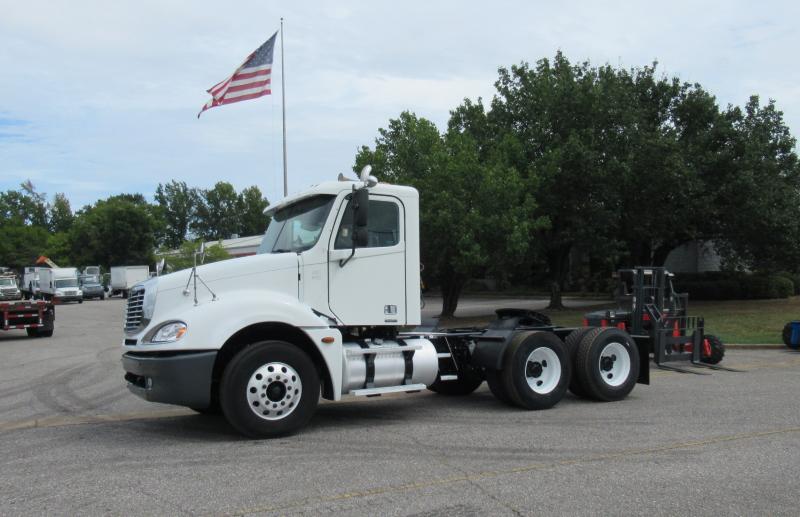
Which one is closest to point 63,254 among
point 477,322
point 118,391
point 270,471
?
point 477,322

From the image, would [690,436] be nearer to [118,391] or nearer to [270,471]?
[270,471]

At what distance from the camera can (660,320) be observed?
11.8 metres

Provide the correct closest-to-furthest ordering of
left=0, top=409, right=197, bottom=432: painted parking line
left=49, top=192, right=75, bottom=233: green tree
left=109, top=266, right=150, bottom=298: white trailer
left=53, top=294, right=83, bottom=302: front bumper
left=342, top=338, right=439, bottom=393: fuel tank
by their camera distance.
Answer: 1. left=342, top=338, right=439, bottom=393: fuel tank
2. left=0, top=409, right=197, bottom=432: painted parking line
3. left=53, top=294, right=83, bottom=302: front bumper
4. left=109, top=266, right=150, bottom=298: white trailer
5. left=49, top=192, right=75, bottom=233: green tree

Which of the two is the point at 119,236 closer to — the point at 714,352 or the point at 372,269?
the point at 714,352

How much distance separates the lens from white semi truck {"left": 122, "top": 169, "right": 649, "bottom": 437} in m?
7.03

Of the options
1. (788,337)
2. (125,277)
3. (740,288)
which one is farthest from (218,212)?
(788,337)

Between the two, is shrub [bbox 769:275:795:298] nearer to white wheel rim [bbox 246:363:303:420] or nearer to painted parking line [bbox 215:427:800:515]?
painted parking line [bbox 215:427:800:515]

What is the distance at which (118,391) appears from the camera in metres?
11.0

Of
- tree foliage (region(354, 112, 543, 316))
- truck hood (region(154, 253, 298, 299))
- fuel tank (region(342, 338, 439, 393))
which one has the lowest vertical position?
fuel tank (region(342, 338, 439, 393))

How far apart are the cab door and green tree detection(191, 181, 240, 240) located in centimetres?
10734

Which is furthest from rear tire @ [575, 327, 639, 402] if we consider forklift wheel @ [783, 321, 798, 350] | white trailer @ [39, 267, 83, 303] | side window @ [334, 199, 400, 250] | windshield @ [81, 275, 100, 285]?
windshield @ [81, 275, 100, 285]

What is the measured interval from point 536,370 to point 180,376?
4334 millimetres

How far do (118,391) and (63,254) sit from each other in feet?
294

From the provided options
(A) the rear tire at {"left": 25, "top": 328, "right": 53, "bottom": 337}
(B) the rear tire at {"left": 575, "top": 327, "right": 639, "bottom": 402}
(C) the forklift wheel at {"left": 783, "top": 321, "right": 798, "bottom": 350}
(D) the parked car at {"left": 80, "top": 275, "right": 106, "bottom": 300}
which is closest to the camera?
(B) the rear tire at {"left": 575, "top": 327, "right": 639, "bottom": 402}
